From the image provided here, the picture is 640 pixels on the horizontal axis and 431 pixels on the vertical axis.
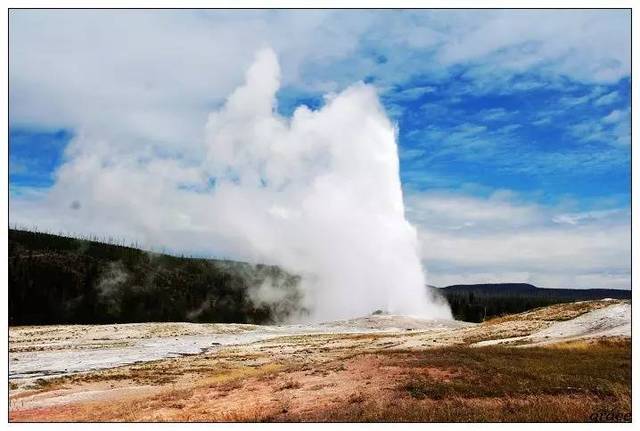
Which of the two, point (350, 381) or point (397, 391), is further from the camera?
point (350, 381)

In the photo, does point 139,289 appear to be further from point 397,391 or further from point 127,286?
point 397,391

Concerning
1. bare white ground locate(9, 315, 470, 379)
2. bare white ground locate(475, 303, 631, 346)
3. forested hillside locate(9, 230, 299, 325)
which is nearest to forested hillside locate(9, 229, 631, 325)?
forested hillside locate(9, 230, 299, 325)

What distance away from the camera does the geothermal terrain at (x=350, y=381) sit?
19.2m

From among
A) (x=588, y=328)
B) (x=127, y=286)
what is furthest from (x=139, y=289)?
(x=588, y=328)

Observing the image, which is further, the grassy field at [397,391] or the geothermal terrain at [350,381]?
the geothermal terrain at [350,381]

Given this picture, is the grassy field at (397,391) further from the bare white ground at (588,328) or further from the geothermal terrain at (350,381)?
the bare white ground at (588,328)

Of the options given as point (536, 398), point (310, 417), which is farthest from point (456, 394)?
point (310, 417)

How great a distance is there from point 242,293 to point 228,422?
9698 cm

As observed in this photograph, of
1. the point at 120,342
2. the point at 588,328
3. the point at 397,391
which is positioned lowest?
the point at 397,391

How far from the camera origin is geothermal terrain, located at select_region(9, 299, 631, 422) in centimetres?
1919

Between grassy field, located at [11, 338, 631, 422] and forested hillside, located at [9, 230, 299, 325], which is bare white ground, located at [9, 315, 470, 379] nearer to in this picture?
grassy field, located at [11, 338, 631, 422]

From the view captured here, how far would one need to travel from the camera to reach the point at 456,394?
2044 centimetres

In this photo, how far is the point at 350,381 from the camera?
75.2 ft

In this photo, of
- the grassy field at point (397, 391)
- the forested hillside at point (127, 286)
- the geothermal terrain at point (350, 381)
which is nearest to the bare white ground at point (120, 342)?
the geothermal terrain at point (350, 381)
